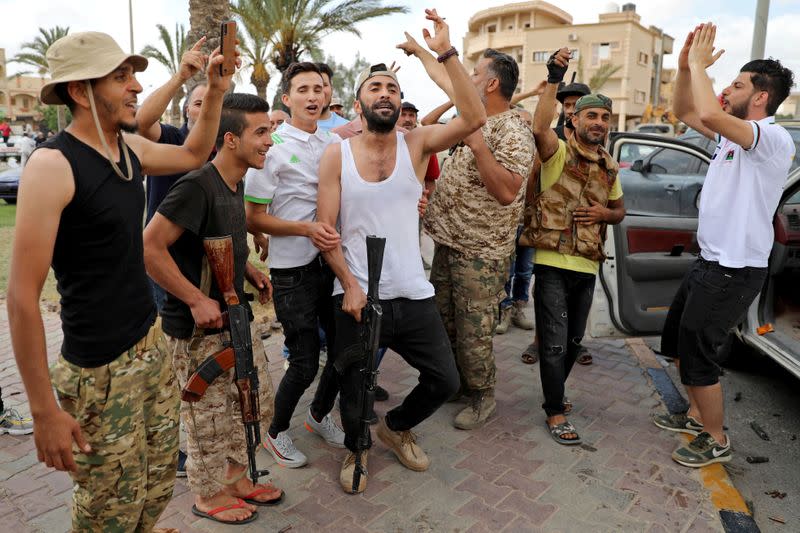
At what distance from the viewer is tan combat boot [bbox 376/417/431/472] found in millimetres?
3309

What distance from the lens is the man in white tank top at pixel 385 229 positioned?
295 cm

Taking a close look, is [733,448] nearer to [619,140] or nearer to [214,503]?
[619,140]

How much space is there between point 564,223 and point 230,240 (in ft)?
6.87

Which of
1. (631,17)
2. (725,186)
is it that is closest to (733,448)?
(725,186)

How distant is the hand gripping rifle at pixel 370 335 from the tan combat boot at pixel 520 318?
321 centimetres

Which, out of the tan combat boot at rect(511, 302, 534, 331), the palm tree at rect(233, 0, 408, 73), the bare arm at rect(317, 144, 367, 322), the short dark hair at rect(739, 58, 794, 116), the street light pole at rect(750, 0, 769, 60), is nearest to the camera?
the bare arm at rect(317, 144, 367, 322)

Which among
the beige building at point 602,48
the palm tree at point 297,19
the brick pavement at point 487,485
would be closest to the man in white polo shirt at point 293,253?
the brick pavement at point 487,485

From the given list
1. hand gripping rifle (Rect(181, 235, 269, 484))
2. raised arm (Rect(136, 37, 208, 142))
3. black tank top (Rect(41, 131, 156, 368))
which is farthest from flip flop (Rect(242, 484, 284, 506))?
raised arm (Rect(136, 37, 208, 142))

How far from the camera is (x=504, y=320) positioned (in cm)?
588

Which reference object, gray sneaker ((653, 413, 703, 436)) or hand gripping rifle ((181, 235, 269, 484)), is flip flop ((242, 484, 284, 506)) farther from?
gray sneaker ((653, 413, 703, 436))

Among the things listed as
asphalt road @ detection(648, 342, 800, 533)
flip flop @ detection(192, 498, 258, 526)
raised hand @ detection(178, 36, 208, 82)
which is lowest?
asphalt road @ detection(648, 342, 800, 533)

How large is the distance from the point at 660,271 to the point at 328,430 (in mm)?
2718

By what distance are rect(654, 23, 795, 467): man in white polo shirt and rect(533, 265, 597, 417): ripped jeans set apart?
0.63 metres

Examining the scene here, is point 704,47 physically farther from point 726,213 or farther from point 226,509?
point 226,509
